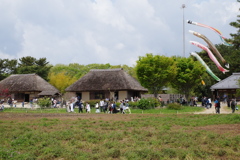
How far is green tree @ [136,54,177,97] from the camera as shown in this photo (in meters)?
44.8

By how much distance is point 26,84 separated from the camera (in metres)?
56.1

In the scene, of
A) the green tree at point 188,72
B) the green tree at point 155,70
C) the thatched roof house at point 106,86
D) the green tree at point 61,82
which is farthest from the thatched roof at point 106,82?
the green tree at point 61,82

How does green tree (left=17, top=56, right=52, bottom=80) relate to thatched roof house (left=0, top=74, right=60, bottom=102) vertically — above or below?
above

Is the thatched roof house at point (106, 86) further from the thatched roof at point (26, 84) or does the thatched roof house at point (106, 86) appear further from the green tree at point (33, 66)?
the green tree at point (33, 66)

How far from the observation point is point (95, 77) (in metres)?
52.0

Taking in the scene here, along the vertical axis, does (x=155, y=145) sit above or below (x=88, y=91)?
below

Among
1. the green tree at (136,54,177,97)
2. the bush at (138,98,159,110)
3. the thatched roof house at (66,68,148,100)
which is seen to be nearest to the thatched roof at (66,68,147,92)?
the thatched roof house at (66,68,148,100)

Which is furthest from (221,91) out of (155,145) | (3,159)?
(3,159)

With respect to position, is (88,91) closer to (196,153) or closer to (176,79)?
(176,79)

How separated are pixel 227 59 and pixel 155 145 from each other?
53.3 meters

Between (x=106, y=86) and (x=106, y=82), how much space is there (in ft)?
3.98

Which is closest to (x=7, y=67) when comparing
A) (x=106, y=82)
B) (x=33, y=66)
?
(x=33, y=66)

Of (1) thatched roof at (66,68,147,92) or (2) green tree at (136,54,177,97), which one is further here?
(1) thatched roof at (66,68,147,92)

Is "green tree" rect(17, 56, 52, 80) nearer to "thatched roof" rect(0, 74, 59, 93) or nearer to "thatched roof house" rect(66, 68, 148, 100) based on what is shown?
"thatched roof" rect(0, 74, 59, 93)
